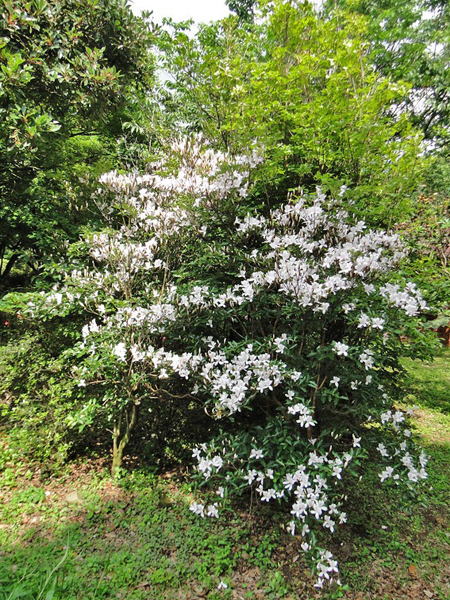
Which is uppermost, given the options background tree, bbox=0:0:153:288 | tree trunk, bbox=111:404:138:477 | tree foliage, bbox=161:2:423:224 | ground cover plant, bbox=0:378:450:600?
background tree, bbox=0:0:153:288

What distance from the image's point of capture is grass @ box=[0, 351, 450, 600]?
2.09 m

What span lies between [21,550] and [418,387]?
608cm

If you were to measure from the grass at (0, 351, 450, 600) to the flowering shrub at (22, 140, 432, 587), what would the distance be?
244 millimetres

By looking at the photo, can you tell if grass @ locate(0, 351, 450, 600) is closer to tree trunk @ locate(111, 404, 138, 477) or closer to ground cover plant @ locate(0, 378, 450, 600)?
ground cover plant @ locate(0, 378, 450, 600)

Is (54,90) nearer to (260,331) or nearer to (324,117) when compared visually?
(324,117)

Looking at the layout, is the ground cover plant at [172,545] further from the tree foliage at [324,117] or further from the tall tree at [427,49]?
the tall tree at [427,49]

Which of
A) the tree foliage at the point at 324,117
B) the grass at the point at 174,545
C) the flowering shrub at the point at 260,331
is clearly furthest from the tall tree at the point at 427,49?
the grass at the point at 174,545

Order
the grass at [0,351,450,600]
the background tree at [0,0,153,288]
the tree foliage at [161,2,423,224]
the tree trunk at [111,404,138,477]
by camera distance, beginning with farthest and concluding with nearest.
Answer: the background tree at [0,0,153,288] → the tree trunk at [111,404,138,477] → the tree foliage at [161,2,423,224] → the grass at [0,351,450,600]

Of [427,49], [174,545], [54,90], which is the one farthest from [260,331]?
[427,49]

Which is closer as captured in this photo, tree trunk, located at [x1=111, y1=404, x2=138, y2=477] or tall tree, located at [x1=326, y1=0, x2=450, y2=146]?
tree trunk, located at [x1=111, y1=404, x2=138, y2=477]

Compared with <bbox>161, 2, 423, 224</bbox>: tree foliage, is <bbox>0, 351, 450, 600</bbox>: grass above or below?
below

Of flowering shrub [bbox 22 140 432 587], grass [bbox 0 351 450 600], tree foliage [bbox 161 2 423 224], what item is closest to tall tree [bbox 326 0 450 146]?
tree foliage [bbox 161 2 423 224]

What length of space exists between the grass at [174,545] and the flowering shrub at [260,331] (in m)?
0.24

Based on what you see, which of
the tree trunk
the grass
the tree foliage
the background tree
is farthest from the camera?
the background tree
